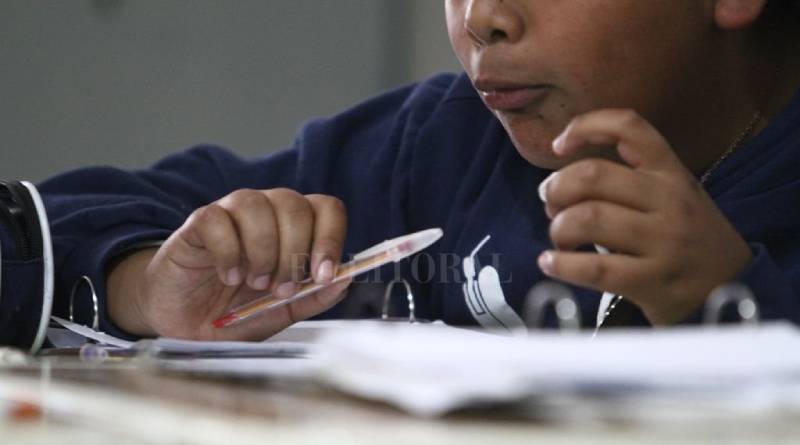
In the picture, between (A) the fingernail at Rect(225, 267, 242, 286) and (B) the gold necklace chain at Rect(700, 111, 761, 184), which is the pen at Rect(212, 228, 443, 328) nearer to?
(A) the fingernail at Rect(225, 267, 242, 286)

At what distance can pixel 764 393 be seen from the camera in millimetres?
386

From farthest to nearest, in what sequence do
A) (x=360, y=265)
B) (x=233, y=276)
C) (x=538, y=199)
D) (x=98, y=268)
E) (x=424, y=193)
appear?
(x=424, y=193) < (x=538, y=199) < (x=98, y=268) < (x=233, y=276) < (x=360, y=265)

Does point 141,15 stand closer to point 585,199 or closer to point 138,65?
point 138,65

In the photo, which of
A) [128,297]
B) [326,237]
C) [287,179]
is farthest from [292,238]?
[287,179]

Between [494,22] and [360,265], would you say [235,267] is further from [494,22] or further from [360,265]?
[494,22]

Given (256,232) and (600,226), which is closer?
(600,226)

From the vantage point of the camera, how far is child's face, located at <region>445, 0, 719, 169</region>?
91 cm

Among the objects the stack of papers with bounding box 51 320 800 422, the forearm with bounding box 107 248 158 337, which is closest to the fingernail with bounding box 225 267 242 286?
the forearm with bounding box 107 248 158 337

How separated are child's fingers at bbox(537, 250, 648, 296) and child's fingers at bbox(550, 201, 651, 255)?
1 centimetres

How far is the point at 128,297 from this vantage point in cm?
97

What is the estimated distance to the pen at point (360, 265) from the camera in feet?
2.41

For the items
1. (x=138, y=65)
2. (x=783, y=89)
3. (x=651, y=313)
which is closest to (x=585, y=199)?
(x=651, y=313)

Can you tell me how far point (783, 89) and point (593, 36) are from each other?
20 cm

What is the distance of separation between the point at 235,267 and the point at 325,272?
3.6 inches
